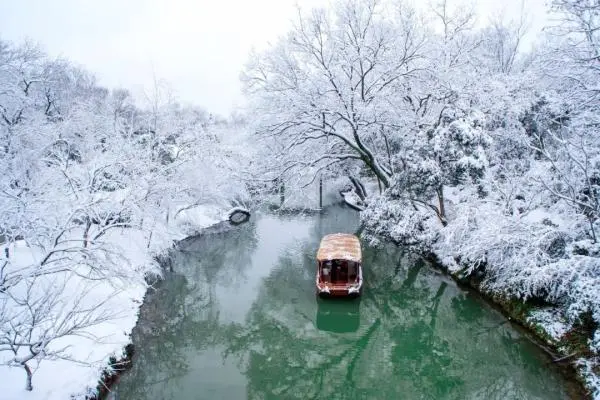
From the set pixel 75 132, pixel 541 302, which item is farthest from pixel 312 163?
pixel 75 132

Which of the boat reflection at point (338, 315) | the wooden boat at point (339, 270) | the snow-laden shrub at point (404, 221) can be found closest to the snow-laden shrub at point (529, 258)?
the snow-laden shrub at point (404, 221)

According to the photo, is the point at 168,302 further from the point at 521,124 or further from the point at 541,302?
the point at 521,124

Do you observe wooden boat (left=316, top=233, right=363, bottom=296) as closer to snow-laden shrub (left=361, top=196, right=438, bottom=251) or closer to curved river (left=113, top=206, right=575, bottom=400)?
curved river (left=113, top=206, right=575, bottom=400)

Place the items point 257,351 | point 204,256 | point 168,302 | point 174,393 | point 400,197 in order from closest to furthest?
point 174,393, point 257,351, point 168,302, point 400,197, point 204,256

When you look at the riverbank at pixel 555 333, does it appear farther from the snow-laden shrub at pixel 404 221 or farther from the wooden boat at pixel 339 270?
the wooden boat at pixel 339 270

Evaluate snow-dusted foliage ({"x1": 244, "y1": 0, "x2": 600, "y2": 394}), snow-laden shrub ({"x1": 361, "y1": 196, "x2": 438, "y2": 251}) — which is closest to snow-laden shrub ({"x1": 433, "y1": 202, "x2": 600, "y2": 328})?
snow-dusted foliage ({"x1": 244, "y1": 0, "x2": 600, "y2": 394})

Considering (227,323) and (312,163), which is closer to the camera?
(227,323)

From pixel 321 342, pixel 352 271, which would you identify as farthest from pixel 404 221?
pixel 321 342
